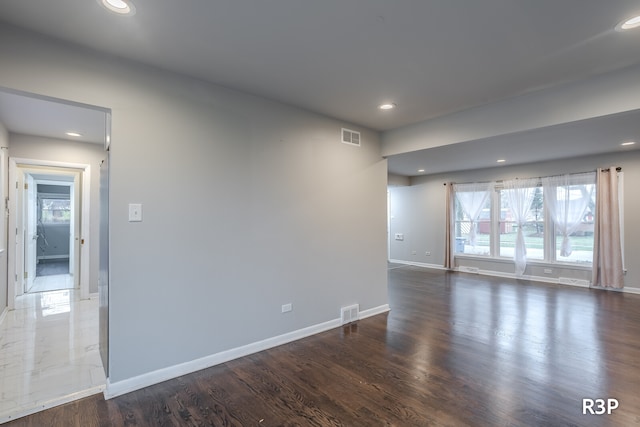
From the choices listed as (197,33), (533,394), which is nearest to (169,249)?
(197,33)

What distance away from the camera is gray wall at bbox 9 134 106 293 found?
4.56 m

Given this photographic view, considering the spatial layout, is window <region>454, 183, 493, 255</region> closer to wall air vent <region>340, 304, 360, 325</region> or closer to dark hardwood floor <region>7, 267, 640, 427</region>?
dark hardwood floor <region>7, 267, 640, 427</region>

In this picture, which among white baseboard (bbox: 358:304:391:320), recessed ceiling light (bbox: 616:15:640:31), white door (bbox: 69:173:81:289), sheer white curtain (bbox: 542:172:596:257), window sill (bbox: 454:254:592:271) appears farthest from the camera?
window sill (bbox: 454:254:592:271)

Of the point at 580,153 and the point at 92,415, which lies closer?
the point at 92,415

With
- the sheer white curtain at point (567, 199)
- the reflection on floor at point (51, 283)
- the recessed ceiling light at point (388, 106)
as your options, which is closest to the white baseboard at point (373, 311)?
the recessed ceiling light at point (388, 106)

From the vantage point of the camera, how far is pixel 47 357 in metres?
2.97

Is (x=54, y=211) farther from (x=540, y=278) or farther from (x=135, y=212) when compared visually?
(x=540, y=278)

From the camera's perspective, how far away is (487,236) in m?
7.57

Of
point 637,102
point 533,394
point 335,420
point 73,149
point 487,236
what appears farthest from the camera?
point 487,236

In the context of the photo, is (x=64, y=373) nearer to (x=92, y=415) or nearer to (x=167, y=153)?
(x=92, y=415)

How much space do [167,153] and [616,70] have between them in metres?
3.92

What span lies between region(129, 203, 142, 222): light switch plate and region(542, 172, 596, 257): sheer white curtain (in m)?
7.51

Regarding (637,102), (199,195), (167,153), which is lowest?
(199,195)

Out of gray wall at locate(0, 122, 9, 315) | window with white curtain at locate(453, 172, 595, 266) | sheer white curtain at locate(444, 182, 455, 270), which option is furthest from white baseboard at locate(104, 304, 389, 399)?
window with white curtain at locate(453, 172, 595, 266)
